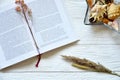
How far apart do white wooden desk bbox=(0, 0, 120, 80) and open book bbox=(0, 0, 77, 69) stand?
2cm

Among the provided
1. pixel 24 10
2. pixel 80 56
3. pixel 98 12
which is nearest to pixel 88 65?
pixel 80 56

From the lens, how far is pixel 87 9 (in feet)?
2.91

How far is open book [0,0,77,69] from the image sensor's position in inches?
34.5

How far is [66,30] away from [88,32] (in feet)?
0.26

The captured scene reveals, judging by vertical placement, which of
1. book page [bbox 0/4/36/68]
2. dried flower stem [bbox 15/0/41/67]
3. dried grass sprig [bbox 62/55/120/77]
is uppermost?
dried flower stem [bbox 15/0/41/67]

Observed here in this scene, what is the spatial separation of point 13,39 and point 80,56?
0.24 metres

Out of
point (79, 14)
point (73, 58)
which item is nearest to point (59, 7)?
point (79, 14)

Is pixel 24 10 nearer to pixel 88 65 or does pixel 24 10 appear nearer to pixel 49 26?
pixel 49 26

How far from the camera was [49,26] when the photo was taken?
0.89 metres

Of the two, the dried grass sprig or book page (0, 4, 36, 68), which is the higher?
book page (0, 4, 36, 68)

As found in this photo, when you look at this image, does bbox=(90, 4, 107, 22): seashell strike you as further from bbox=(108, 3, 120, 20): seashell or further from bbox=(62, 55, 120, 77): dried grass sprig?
bbox=(62, 55, 120, 77): dried grass sprig

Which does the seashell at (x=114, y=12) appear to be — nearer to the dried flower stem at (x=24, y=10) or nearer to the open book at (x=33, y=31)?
the open book at (x=33, y=31)

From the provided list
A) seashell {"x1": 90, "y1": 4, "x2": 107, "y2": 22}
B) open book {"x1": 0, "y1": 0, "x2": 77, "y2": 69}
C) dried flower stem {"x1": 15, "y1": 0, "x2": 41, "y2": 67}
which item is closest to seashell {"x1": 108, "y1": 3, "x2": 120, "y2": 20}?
seashell {"x1": 90, "y1": 4, "x2": 107, "y2": 22}

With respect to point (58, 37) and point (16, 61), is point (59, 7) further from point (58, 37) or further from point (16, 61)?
point (16, 61)
